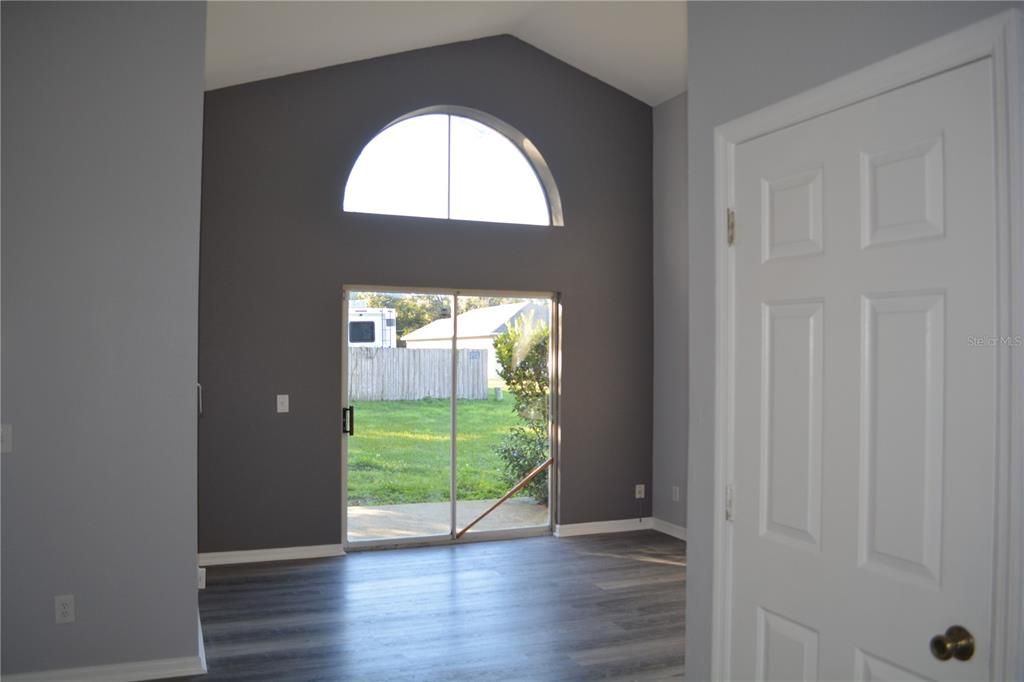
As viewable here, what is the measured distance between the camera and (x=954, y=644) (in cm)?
163

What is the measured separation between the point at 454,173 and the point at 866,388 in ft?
17.1

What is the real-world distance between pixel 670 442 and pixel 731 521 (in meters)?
4.77

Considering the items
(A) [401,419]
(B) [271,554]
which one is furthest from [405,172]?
(B) [271,554]

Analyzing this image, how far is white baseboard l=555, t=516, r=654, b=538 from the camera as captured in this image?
6855 mm

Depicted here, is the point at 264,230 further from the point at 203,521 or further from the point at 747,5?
the point at 747,5

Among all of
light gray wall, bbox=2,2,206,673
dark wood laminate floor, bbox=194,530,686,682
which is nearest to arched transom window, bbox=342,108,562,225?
light gray wall, bbox=2,2,206,673

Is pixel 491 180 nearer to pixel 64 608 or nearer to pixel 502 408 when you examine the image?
pixel 502 408

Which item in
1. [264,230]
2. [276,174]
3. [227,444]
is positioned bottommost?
[227,444]

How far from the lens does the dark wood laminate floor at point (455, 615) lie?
12.8 feet

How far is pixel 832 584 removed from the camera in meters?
1.95

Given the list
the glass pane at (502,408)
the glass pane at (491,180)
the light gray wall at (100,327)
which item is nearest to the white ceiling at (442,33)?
the glass pane at (491,180)

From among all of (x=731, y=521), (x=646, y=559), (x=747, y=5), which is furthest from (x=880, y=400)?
(x=646, y=559)

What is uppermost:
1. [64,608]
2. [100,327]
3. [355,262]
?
[355,262]

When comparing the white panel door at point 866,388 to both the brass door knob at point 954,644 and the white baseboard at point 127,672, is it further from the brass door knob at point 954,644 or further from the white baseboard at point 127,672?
the white baseboard at point 127,672
